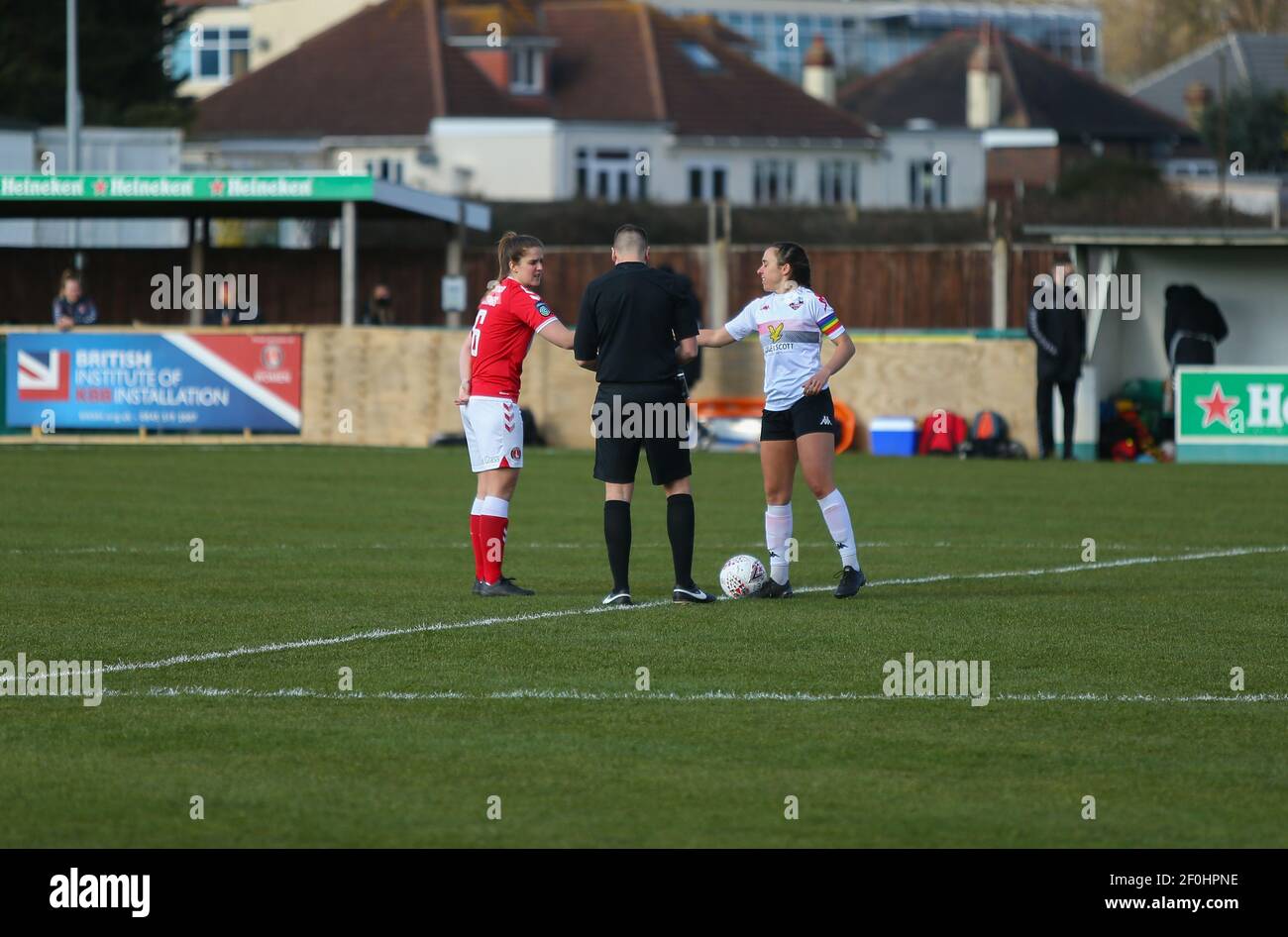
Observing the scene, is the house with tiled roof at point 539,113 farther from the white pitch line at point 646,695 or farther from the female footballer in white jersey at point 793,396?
the white pitch line at point 646,695

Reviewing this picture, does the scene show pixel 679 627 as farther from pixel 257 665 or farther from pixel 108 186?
pixel 108 186

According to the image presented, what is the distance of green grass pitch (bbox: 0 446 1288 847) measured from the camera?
22.5ft

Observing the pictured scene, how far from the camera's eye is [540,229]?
54.1m

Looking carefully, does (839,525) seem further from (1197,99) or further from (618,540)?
(1197,99)

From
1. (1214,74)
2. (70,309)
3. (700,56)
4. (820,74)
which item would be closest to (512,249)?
(70,309)

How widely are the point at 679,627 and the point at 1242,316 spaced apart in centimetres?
1945

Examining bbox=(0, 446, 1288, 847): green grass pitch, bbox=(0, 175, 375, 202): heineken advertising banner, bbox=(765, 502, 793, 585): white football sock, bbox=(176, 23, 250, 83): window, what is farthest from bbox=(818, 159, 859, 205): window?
bbox=(765, 502, 793, 585): white football sock

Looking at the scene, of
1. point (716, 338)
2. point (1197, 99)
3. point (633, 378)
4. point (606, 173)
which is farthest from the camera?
point (1197, 99)

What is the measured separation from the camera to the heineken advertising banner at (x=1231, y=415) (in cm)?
2598

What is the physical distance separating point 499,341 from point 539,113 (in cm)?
5942

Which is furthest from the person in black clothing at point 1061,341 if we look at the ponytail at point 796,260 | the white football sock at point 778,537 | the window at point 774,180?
the window at point 774,180

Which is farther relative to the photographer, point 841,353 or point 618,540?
point 841,353

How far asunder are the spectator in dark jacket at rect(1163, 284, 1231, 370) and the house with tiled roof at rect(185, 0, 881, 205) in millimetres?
41789

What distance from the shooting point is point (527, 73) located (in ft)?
238
